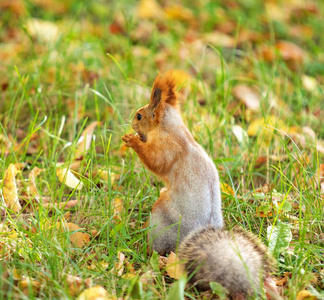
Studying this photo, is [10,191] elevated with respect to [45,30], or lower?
lower

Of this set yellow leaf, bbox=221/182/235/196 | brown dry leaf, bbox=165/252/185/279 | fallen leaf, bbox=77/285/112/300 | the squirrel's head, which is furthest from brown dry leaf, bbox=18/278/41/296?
yellow leaf, bbox=221/182/235/196

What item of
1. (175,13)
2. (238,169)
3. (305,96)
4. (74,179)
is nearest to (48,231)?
(74,179)

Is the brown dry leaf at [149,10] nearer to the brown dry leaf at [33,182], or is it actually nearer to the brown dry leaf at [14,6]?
the brown dry leaf at [14,6]

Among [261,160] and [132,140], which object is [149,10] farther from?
[132,140]

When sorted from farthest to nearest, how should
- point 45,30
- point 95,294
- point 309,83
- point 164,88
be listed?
1. point 45,30
2. point 309,83
3. point 164,88
4. point 95,294

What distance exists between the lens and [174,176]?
196 centimetres

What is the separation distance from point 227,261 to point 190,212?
1.02ft

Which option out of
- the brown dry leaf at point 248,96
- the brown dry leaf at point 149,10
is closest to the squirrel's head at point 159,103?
the brown dry leaf at point 248,96

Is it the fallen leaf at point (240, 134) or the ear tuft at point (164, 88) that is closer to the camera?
the ear tuft at point (164, 88)

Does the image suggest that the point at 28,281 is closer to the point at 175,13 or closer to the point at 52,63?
the point at 52,63

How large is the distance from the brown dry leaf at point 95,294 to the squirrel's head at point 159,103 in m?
0.76

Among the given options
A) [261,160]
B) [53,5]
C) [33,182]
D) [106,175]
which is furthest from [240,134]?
[53,5]

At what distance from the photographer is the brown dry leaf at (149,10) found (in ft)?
14.9

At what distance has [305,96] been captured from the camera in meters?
3.46
